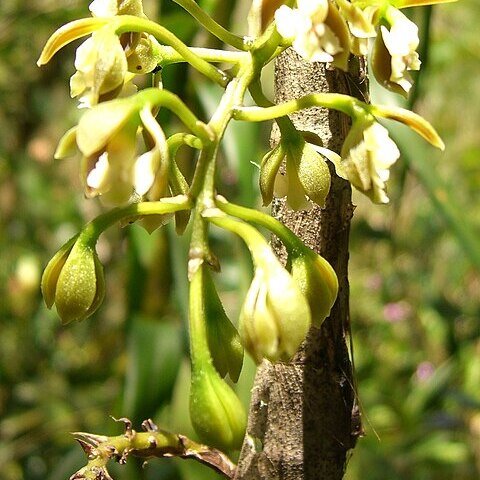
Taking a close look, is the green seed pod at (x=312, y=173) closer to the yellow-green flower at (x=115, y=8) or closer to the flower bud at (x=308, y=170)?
the flower bud at (x=308, y=170)

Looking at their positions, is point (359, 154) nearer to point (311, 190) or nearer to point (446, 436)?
point (311, 190)

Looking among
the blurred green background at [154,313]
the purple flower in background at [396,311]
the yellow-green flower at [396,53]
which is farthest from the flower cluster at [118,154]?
the purple flower in background at [396,311]

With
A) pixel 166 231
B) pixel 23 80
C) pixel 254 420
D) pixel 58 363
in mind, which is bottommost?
pixel 58 363

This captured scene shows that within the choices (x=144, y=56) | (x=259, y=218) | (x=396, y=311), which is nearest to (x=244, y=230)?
(x=259, y=218)

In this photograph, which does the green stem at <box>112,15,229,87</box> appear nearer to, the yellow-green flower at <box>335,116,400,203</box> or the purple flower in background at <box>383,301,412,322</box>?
the yellow-green flower at <box>335,116,400,203</box>

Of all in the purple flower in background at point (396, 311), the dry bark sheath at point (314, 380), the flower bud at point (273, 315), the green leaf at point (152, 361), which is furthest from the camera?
the purple flower in background at point (396, 311)

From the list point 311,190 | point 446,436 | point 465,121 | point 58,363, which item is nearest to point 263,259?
point 311,190
